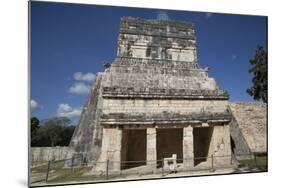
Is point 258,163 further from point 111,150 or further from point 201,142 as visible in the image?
point 111,150

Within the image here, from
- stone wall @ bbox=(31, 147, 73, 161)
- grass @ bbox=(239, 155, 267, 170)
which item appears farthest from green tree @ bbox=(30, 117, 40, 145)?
grass @ bbox=(239, 155, 267, 170)

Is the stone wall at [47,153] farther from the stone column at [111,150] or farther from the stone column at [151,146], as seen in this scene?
the stone column at [151,146]

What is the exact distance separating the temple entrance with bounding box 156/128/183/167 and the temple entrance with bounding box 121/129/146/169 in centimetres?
40

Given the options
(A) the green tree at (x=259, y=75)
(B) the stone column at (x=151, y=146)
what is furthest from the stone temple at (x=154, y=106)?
(A) the green tree at (x=259, y=75)

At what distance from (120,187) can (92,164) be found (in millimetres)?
838

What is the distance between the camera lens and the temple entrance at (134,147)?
26.8 ft

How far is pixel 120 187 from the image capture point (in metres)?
7.14

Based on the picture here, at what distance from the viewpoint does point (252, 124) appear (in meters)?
9.33

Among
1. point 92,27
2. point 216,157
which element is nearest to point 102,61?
point 92,27

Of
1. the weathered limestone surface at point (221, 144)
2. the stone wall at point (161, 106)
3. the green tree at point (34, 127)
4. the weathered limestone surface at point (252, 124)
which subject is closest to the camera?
the green tree at point (34, 127)

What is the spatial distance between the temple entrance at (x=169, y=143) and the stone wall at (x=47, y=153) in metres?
2.32

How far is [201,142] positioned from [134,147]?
1.69 metres

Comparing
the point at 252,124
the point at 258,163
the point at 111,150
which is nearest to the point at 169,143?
the point at 111,150

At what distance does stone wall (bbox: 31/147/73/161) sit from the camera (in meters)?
6.80
